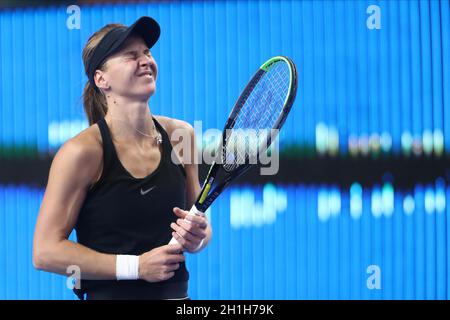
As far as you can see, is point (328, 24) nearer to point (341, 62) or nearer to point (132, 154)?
point (341, 62)

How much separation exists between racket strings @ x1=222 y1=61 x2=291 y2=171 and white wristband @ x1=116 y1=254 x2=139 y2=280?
32 centimetres

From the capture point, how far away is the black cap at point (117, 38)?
1.54 meters

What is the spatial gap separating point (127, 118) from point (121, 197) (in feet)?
0.65

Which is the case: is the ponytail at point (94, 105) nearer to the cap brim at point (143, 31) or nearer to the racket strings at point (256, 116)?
the cap brim at point (143, 31)

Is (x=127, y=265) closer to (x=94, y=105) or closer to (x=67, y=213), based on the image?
(x=67, y=213)

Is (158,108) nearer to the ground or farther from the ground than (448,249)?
farther from the ground

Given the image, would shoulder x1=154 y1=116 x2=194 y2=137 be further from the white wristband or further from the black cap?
the white wristband

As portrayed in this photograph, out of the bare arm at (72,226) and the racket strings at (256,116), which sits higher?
the racket strings at (256,116)

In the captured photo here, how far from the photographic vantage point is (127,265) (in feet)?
4.77

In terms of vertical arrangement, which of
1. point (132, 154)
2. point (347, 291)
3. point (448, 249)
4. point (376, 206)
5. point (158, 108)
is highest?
point (158, 108)

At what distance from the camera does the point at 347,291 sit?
2357mm

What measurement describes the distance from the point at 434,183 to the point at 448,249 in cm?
23

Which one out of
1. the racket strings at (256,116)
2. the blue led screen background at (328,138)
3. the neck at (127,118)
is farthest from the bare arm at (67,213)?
the blue led screen background at (328,138)
